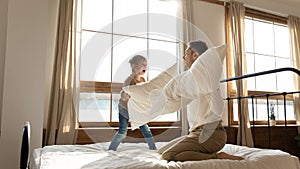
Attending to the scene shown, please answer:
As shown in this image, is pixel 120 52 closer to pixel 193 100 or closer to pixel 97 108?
pixel 97 108

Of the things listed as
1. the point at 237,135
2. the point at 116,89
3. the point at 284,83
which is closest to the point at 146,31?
the point at 116,89

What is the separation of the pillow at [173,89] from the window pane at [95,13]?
82 cm

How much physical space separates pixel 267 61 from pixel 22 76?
3.12m

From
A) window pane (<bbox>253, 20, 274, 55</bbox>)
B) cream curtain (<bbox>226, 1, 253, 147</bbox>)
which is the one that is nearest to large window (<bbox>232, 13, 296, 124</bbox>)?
window pane (<bbox>253, 20, 274, 55</bbox>)

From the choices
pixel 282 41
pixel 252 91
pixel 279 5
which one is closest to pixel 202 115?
pixel 252 91

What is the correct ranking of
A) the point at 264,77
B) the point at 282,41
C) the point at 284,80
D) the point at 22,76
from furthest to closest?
the point at 282,41 < the point at 284,80 < the point at 264,77 < the point at 22,76

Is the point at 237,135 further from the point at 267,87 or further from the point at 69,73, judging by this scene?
the point at 69,73

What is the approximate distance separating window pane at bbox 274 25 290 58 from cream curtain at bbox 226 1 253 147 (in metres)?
0.88

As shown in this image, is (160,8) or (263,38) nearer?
(160,8)

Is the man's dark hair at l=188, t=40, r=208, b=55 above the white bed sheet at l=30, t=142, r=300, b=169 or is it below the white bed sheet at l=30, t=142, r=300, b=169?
above

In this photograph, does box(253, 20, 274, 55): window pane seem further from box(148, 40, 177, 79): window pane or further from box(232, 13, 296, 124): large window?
box(148, 40, 177, 79): window pane

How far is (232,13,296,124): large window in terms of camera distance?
357 centimetres

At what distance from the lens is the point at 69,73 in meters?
2.34

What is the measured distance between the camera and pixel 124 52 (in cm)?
116
